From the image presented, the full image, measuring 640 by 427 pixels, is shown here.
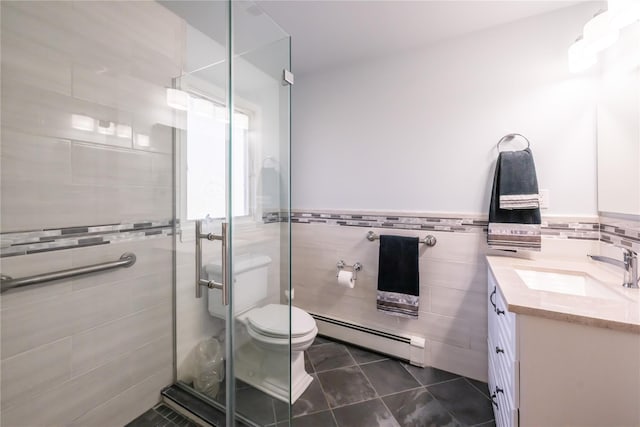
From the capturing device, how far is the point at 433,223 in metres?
1.89

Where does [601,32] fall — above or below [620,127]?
above

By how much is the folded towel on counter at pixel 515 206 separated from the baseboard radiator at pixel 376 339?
36.1 inches

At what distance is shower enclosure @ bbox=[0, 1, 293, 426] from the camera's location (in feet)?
3.35

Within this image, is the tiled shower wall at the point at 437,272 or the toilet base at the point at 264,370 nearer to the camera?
the toilet base at the point at 264,370

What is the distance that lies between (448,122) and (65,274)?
233 cm

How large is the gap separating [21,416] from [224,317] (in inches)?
31.6

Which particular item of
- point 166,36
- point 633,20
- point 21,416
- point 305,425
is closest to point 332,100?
point 166,36

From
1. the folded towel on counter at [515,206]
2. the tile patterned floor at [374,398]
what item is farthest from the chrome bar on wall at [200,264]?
the folded towel on counter at [515,206]

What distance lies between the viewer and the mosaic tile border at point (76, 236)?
991 millimetres

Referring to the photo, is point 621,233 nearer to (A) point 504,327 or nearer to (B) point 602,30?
(A) point 504,327

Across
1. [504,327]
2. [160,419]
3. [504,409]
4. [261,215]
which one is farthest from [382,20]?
[160,419]

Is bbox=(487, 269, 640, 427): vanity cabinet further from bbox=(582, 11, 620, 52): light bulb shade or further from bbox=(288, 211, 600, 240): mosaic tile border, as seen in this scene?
bbox=(582, 11, 620, 52): light bulb shade

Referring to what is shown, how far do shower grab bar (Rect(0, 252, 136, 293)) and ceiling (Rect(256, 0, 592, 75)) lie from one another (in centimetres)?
162

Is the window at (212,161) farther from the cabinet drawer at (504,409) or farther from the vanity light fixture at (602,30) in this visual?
the vanity light fixture at (602,30)
